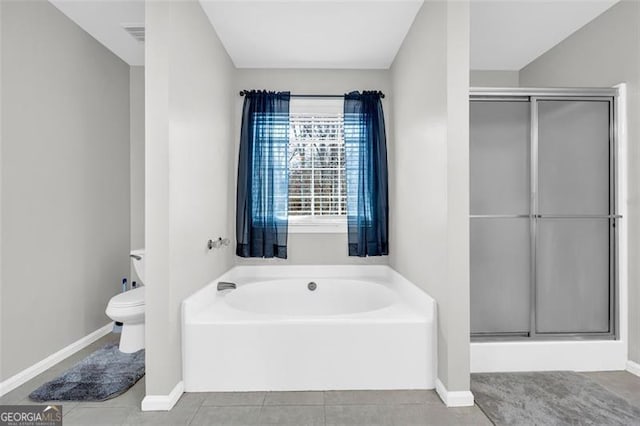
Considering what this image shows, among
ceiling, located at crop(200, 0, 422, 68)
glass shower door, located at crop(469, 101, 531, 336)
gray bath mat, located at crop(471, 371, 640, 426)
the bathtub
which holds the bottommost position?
gray bath mat, located at crop(471, 371, 640, 426)

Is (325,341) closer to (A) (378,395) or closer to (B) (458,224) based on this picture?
(A) (378,395)

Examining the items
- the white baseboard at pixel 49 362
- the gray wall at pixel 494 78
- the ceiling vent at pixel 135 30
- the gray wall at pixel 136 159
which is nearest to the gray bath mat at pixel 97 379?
the white baseboard at pixel 49 362

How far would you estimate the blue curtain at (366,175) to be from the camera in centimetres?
322

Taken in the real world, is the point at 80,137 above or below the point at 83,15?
below

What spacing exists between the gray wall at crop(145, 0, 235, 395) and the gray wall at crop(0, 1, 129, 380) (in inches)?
39.7

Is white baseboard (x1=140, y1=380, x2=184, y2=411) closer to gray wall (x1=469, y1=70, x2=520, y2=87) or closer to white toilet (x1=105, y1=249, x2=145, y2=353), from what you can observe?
white toilet (x1=105, y1=249, x2=145, y2=353)

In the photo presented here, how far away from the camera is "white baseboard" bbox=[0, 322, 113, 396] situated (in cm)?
213

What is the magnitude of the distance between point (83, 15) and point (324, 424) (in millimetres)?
3228

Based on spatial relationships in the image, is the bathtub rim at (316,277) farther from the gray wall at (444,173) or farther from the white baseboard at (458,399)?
the white baseboard at (458,399)

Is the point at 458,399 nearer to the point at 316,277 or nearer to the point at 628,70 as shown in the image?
the point at 316,277

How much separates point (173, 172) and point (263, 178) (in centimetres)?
128

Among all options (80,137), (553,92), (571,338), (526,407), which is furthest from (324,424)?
(80,137)

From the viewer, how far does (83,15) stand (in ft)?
8.49

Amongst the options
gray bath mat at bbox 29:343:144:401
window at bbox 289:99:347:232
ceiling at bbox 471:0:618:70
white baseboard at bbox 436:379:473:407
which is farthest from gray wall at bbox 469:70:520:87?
gray bath mat at bbox 29:343:144:401
